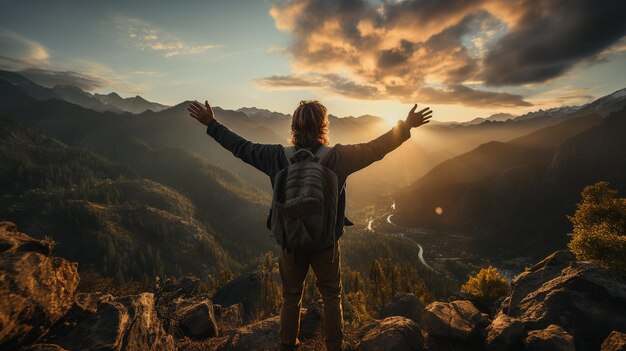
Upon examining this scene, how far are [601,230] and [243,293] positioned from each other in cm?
Result: 3936

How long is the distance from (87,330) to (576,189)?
24437cm

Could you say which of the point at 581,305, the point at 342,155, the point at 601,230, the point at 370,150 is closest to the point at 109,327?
the point at 342,155

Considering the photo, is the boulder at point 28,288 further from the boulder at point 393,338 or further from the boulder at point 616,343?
the boulder at point 616,343

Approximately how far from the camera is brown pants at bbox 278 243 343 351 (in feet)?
17.9

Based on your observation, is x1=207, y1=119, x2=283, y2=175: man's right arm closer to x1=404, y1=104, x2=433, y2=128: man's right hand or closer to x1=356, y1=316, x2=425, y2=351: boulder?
x1=404, y1=104, x2=433, y2=128: man's right hand

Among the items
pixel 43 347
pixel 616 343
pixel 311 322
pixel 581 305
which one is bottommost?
pixel 311 322

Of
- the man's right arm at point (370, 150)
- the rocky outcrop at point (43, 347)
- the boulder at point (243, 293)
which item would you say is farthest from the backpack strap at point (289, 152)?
the boulder at point (243, 293)

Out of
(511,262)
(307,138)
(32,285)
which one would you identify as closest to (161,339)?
(32,285)

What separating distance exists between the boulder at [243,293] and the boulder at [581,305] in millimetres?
36857

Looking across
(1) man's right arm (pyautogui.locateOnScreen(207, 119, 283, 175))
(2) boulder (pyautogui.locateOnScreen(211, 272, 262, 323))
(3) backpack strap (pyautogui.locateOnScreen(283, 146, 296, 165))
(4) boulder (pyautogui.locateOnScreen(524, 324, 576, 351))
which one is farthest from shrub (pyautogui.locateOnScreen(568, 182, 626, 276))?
(2) boulder (pyautogui.locateOnScreen(211, 272, 262, 323))

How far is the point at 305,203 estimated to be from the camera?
483cm

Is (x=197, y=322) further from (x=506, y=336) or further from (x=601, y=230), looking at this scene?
(x=601, y=230)

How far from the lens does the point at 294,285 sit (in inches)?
227

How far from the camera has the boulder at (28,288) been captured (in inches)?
205
